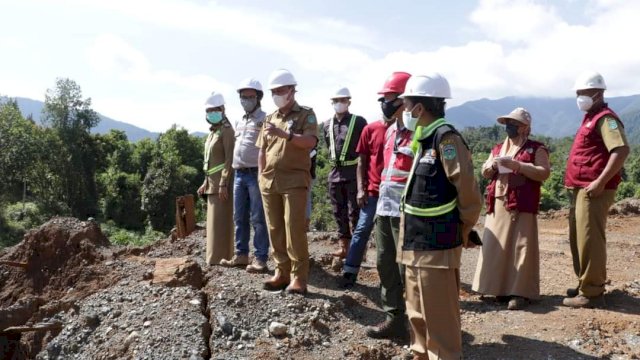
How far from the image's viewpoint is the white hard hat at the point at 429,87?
12.1 ft

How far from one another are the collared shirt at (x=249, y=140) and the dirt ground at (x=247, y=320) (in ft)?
3.89

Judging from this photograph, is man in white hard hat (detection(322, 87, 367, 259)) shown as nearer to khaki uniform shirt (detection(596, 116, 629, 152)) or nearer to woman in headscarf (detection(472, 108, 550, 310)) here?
woman in headscarf (detection(472, 108, 550, 310))

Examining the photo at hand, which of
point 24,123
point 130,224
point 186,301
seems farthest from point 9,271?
point 24,123

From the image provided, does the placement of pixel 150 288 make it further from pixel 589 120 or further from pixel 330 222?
pixel 330 222

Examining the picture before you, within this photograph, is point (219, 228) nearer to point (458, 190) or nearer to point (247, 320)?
point (247, 320)

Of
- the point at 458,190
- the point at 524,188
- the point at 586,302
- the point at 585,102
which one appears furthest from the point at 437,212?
the point at 586,302

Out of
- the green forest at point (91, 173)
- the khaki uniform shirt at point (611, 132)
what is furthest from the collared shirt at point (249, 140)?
the green forest at point (91, 173)

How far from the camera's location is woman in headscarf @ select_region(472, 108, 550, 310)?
5.34 metres

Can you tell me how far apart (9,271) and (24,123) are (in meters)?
34.3

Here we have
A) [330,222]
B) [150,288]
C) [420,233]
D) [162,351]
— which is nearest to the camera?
[420,233]

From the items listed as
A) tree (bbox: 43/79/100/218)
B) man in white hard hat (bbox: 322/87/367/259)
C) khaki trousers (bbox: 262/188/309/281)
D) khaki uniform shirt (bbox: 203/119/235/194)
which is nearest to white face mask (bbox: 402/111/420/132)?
khaki trousers (bbox: 262/188/309/281)

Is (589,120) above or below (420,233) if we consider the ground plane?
above

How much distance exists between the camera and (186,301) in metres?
5.18

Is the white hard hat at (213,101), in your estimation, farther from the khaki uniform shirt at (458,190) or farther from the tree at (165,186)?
the tree at (165,186)
